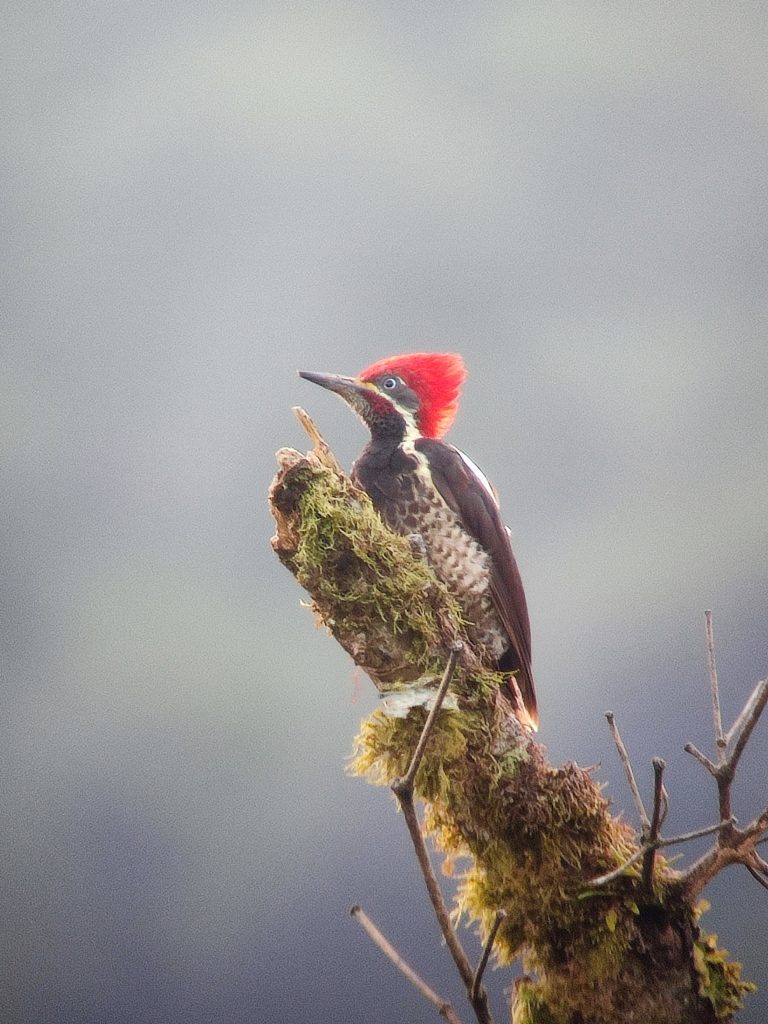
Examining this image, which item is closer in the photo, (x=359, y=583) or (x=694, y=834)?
(x=694, y=834)

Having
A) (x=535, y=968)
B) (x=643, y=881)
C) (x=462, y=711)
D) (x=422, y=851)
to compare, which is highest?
(x=422, y=851)

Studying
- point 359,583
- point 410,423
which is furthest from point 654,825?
point 410,423

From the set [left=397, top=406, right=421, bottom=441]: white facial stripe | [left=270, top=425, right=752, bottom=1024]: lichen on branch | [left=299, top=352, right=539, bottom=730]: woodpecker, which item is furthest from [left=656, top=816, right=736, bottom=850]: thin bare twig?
[left=397, top=406, right=421, bottom=441]: white facial stripe

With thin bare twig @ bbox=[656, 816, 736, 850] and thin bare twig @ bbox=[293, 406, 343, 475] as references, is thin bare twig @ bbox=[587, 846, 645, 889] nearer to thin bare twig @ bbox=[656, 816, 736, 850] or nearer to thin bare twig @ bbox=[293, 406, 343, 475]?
thin bare twig @ bbox=[656, 816, 736, 850]

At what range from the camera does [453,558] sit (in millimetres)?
3088

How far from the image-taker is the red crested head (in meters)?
3.52

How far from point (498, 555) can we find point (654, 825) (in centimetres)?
154

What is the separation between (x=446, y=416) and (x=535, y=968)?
2.02m

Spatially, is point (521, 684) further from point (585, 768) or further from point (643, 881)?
point (643, 881)

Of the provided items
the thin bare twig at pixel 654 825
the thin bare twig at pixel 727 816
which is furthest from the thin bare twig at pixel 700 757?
the thin bare twig at pixel 654 825

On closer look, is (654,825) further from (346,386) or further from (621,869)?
(346,386)

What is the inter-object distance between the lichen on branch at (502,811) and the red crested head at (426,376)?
39.5 inches

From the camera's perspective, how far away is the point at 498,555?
3164 mm

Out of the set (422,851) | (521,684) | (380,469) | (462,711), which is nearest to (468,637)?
(462,711)
